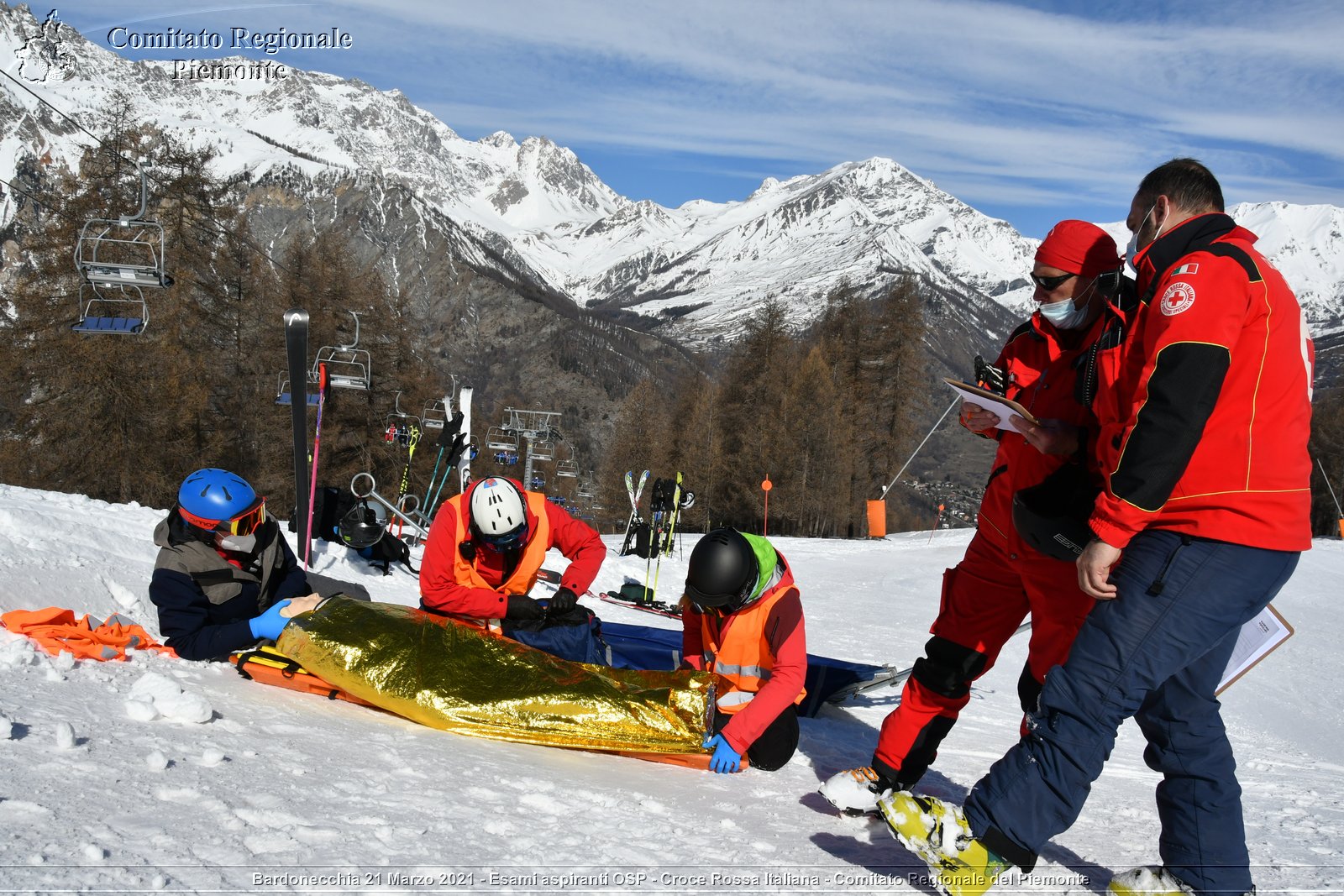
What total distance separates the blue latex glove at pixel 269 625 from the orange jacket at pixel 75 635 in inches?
13.0

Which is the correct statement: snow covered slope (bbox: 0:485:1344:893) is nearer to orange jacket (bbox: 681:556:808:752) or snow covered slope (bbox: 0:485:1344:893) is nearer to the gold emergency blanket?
the gold emergency blanket

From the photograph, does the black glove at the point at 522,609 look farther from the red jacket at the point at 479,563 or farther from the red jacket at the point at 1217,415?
the red jacket at the point at 1217,415

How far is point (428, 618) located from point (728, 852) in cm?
193

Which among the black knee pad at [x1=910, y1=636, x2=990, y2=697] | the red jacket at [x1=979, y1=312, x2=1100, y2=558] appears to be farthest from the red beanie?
the black knee pad at [x1=910, y1=636, x2=990, y2=697]

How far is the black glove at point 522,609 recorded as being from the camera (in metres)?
4.55

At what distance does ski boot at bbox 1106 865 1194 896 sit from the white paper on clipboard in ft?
1.75

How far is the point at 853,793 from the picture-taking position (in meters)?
2.62

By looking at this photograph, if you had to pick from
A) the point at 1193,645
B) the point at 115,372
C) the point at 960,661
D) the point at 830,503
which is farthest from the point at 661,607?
the point at 830,503

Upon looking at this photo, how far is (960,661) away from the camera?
2922 millimetres

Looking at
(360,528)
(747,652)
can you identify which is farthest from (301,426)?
(747,652)

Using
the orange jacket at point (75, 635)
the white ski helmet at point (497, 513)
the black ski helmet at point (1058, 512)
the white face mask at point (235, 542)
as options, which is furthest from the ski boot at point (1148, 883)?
the white face mask at point (235, 542)

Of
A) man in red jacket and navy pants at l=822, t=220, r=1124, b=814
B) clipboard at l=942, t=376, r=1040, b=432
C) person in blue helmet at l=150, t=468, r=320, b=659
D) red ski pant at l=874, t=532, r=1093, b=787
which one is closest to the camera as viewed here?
clipboard at l=942, t=376, r=1040, b=432

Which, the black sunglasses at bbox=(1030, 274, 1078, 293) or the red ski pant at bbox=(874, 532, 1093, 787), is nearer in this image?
the black sunglasses at bbox=(1030, 274, 1078, 293)

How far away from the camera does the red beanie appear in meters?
2.69
